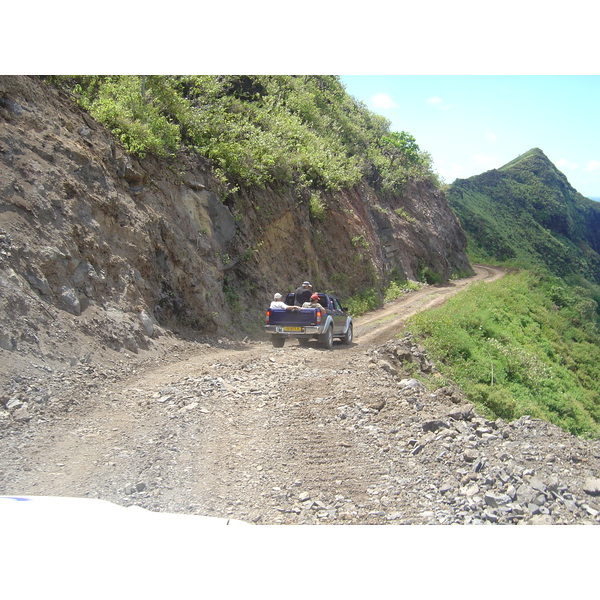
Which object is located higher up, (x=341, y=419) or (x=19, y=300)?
(x=19, y=300)

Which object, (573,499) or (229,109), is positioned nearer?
(573,499)

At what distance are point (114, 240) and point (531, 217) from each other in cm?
6190

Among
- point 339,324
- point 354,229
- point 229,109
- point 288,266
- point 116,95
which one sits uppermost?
point 229,109

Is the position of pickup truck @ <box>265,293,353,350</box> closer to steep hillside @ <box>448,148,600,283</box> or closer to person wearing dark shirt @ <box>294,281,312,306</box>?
person wearing dark shirt @ <box>294,281,312,306</box>

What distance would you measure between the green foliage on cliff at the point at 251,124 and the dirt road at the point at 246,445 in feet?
23.4

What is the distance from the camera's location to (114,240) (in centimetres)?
1206

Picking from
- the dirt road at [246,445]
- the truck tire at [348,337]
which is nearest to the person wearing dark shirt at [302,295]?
the truck tire at [348,337]

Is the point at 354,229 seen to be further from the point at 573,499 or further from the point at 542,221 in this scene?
the point at 542,221

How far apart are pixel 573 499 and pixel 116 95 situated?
46.1 ft

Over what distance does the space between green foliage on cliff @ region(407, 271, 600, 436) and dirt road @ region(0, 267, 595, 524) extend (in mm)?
4158

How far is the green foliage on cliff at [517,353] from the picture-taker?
1427cm

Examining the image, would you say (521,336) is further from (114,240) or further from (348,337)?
(114,240)

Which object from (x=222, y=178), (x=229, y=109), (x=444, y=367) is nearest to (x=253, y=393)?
(x=444, y=367)

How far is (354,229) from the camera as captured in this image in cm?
2495
